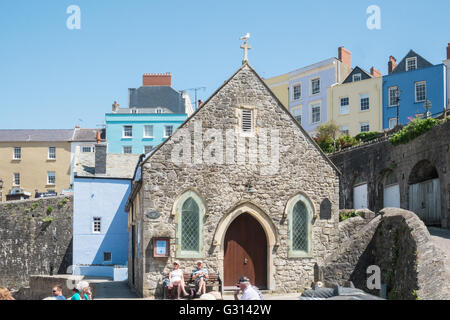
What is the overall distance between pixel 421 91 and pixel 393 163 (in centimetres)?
1742

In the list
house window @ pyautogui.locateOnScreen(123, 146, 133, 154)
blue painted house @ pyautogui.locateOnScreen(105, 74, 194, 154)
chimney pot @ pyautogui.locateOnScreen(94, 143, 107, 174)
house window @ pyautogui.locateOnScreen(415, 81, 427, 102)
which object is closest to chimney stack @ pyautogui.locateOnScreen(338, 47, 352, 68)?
house window @ pyautogui.locateOnScreen(415, 81, 427, 102)

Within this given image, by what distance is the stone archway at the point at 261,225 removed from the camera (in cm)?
1938

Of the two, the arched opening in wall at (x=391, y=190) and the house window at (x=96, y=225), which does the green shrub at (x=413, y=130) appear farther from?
the house window at (x=96, y=225)

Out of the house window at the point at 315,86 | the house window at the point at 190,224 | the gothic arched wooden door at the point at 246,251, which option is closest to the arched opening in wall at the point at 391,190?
the gothic arched wooden door at the point at 246,251

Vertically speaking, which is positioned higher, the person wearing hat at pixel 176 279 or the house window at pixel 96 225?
the house window at pixel 96 225

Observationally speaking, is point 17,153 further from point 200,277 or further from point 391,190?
point 200,277

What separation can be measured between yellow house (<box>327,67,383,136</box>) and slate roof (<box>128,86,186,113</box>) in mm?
14420

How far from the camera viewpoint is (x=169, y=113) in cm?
5447

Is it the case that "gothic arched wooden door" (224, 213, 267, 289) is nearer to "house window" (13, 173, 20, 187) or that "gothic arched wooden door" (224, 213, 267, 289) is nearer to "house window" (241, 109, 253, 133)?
"house window" (241, 109, 253, 133)

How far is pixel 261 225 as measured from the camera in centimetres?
2003

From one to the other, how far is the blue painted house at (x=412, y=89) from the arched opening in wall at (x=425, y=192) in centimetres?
1631

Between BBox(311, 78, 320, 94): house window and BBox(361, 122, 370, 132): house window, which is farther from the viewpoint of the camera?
BBox(311, 78, 320, 94): house window

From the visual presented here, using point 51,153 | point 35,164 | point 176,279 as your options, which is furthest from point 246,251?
point 35,164

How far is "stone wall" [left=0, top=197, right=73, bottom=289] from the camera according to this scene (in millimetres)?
39938
